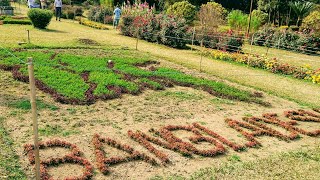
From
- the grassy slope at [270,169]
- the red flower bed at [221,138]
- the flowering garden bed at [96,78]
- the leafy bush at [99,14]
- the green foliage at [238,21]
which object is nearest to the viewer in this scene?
the grassy slope at [270,169]

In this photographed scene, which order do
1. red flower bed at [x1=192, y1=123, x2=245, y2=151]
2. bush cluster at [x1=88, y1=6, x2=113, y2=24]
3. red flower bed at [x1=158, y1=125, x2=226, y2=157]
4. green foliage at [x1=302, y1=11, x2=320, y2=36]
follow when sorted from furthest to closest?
bush cluster at [x1=88, y1=6, x2=113, y2=24], green foliage at [x1=302, y1=11, x2=320, y2=36], red flower bed at [x1=192, y1=123, x2=245, y2=151], red flower bed at [x1=158, y1=125, x2=226, y2=157]

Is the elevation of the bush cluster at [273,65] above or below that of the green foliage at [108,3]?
below

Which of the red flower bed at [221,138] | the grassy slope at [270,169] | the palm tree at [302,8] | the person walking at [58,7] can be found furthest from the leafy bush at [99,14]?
the grassy slope at [270,169]

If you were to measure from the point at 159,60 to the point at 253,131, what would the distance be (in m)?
8.47

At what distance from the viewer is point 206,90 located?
13.0m

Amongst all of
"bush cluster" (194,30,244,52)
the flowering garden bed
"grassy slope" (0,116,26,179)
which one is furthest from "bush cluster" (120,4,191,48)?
"grassy slope" (0,116,26,179)

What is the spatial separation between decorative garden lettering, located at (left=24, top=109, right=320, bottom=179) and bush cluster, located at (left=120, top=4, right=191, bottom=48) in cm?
1213

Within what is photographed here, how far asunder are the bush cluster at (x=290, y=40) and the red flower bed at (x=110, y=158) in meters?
19.2

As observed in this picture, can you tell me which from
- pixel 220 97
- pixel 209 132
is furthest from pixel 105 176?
pixel 220 97

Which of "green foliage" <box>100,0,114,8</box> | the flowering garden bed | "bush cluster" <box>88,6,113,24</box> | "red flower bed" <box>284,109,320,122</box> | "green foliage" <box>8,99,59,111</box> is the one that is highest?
"green foliage" <box>100,0,114,8</box>

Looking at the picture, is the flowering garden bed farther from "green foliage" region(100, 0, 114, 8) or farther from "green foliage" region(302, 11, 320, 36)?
"green foliage" region(100, 0, 114, 8)

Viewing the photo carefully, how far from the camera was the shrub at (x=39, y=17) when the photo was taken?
23719mm

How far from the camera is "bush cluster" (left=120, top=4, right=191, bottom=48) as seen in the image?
22312 millimetres

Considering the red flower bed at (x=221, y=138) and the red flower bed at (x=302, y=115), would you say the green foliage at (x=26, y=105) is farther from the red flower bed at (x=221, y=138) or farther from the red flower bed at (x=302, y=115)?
the red flower bed at (x=302, y=115)
